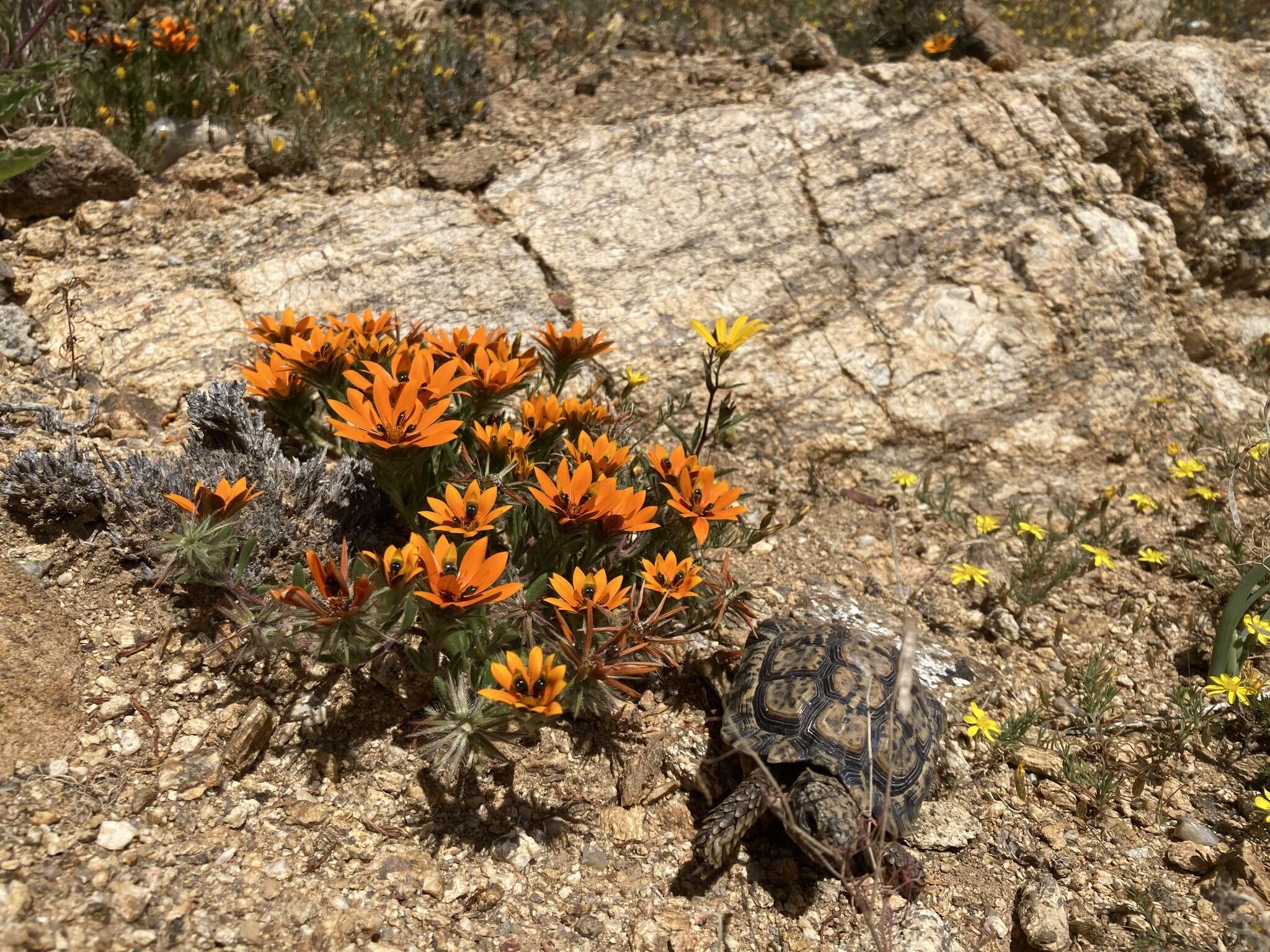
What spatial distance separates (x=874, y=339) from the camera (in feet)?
15.4

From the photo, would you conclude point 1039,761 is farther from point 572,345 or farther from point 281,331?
point 281,331

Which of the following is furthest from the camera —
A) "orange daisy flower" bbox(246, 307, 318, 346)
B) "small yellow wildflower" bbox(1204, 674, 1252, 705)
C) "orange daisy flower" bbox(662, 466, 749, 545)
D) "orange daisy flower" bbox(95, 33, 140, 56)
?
"orange daisy flower" bbox(95, 33, 140, 56)

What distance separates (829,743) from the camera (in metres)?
2.59

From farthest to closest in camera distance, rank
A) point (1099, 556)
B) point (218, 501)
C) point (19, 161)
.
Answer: point (1099, 556)
point (19, 161)
point (218, 501)

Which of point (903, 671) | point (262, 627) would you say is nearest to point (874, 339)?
point (903, 671)

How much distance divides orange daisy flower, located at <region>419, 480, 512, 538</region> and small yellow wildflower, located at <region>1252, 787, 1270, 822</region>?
266cm

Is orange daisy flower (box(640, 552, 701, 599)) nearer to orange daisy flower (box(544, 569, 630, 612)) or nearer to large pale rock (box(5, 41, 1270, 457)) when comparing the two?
orange daisy flower (box(544, 569, 630, 612))

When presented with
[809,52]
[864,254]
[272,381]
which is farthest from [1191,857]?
[809,52]

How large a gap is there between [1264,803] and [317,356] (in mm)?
3538

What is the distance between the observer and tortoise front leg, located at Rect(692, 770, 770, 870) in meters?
2.48

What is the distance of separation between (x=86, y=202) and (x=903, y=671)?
4.70 meters

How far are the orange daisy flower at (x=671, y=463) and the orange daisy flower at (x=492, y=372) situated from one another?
55cm

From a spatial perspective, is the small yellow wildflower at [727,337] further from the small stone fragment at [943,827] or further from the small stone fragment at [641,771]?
the small stone fragment at [943,827]

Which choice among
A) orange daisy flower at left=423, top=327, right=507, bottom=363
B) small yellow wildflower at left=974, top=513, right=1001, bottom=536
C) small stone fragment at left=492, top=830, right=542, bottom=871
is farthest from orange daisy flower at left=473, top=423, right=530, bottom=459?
small yellow wildflower at left=974, top=513, right=1001, bottom=536
